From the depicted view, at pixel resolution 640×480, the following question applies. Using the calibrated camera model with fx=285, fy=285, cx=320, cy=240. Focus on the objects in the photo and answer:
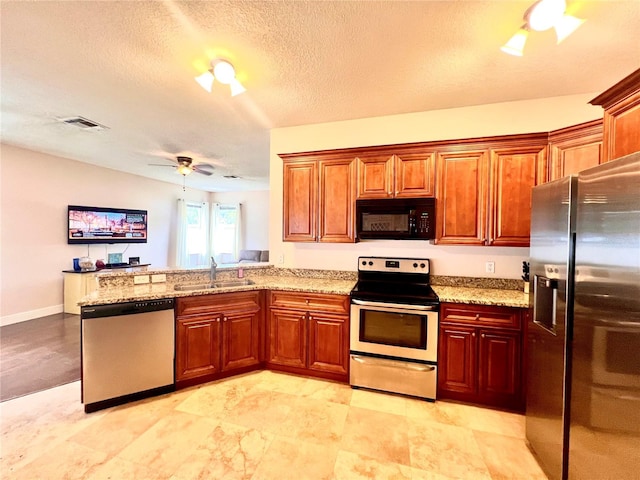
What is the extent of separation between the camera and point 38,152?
4.77 meters

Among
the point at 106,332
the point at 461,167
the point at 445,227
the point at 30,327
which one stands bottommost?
the point at 30,327

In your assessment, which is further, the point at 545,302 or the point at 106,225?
the point at 106,225

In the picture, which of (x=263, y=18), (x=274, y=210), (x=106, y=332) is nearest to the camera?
(x=263, y=18)

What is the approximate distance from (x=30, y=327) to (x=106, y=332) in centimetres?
332

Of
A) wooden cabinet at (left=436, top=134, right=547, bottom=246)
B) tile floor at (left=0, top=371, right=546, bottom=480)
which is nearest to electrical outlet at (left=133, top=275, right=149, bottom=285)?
tile floor at (left=0, top=371, right=546, bottom=480)

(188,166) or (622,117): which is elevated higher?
(188,166)

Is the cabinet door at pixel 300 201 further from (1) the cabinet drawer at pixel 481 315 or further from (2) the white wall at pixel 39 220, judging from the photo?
(2) the white wall at pixel 39 220

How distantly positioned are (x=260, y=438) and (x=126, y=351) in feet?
4.48

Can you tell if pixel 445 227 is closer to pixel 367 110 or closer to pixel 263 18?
pixel 367 110

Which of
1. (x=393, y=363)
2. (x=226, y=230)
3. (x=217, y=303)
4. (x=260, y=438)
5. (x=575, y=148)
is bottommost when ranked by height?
(x=260, y=438)

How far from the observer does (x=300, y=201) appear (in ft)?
10.8

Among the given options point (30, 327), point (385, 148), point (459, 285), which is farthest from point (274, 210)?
point (30, 327)

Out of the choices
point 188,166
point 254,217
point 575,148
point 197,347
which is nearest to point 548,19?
point 575,148

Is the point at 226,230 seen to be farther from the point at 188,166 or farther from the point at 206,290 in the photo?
the point at 206,290
